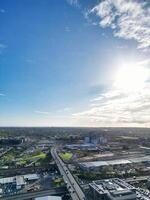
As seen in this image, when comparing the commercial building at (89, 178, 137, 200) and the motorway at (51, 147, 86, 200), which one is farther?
the motorway at (51, 147, 86, 200)

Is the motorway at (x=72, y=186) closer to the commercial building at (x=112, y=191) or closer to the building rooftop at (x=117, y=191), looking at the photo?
the commercial building at (x=112, y=191)

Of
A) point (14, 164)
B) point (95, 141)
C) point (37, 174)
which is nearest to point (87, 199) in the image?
point (37, 174)

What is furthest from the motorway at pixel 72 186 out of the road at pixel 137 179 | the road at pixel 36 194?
the road at pixel 137 179

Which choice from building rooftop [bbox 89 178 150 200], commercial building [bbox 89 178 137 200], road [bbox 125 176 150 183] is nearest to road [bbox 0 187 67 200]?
commercial building [bbox 89 178 137 200]

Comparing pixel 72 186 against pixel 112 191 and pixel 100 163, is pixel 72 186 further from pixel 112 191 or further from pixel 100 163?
pixel 100 163

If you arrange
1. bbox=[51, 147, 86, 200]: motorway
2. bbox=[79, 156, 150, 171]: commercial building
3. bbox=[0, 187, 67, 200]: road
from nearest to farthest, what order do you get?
bbox=[51, 147, 86, 200]: motorway < bbox=[0, 187, 67, 200]: road < bbox=[79, 156, 150, 171]: commercial building

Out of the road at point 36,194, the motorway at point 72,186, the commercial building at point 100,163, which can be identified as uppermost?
the commercial building at point 100,163

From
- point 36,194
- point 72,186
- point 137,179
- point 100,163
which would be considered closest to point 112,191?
point 72,186

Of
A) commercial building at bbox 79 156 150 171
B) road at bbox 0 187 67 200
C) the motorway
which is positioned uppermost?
commercial building at bbox 79 156 150 171

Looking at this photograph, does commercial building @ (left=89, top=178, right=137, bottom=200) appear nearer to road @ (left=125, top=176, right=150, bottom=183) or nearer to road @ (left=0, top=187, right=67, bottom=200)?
road @ (left=0, top=187, right=67, bottom=200)
